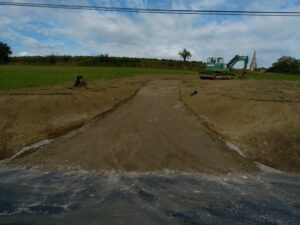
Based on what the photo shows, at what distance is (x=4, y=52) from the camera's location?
8956 cm

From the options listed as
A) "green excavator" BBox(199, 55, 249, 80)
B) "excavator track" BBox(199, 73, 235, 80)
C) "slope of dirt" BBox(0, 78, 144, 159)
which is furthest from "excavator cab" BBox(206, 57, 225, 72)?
"slope of dirt" BBox(0, 78, 144, 159)

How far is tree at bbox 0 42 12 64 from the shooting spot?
86613 mm

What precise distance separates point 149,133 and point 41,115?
5532 mm

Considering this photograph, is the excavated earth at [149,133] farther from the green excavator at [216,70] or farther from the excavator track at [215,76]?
the green excavator at [216,70]

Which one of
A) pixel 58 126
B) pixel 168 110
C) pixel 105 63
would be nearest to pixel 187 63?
pixel 105 63

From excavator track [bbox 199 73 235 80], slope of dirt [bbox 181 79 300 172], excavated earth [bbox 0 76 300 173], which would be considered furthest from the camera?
excavator track [bbox 199 73 235 80]

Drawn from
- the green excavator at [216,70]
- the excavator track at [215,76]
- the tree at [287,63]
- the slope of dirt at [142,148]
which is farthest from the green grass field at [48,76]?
the tree at [287,63]

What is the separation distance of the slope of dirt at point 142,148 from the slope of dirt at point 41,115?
3.03 ft

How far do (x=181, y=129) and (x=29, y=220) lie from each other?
9.90 meters

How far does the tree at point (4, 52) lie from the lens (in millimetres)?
86613

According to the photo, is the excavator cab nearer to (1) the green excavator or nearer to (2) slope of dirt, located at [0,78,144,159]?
(1) the green excavator

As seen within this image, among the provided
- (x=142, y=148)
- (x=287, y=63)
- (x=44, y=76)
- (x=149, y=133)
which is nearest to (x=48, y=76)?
(x=44, y=76)

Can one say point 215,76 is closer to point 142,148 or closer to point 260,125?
point 260,125

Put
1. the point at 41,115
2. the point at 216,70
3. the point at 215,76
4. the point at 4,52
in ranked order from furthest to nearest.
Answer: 1. the point at 4,52
2. the point at 216,70
3. the point at 215,76
4. the point at 41,115
